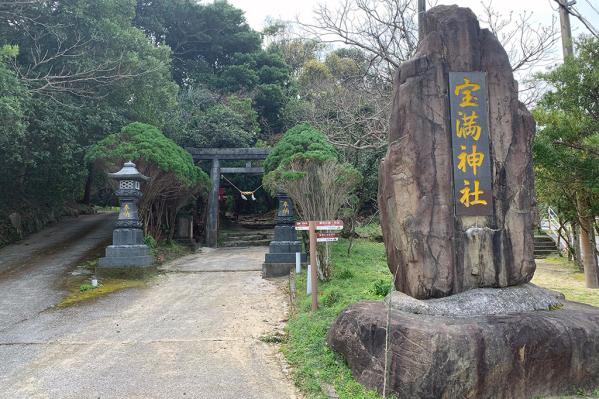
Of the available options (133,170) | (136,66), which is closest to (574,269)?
(133,170)

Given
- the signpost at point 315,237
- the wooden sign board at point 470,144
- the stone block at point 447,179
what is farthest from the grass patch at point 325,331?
the wooden sign board at point 470,144

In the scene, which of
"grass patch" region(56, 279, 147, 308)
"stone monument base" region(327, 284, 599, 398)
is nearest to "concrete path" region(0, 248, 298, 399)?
"grass patch" region(56, 279, 147, 308)

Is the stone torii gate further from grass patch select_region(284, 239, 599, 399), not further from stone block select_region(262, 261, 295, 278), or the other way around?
stone block select_region(262, 261, 295, 278)

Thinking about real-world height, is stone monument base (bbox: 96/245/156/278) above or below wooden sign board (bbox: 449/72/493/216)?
below

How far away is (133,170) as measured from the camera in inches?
429

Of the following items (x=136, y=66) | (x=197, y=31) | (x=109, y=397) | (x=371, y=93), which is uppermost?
(x=197, y=31)

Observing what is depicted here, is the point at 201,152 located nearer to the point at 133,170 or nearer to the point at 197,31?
the point at 133,170

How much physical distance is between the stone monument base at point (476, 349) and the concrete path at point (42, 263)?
564cm

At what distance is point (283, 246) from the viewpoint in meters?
11.0

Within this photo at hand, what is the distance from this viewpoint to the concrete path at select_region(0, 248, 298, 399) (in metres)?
4.27

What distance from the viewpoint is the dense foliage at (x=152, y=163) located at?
11.4 metres

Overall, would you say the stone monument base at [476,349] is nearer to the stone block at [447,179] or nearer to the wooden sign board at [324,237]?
the stone block at [447,179]

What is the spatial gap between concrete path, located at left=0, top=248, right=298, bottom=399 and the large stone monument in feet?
3.94

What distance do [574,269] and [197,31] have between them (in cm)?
2035
